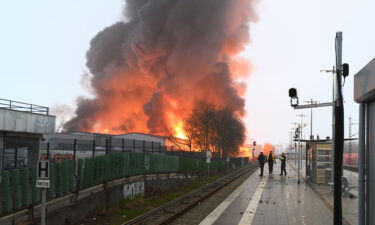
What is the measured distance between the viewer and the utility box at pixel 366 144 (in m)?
6.60

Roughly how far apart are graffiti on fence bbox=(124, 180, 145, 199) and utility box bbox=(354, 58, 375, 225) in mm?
11060

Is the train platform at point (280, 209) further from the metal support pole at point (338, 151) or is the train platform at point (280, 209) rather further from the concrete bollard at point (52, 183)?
the metal support pole at point (338, 151)

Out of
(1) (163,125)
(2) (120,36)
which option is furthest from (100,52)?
(1) (163,125)

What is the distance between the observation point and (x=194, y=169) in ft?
104

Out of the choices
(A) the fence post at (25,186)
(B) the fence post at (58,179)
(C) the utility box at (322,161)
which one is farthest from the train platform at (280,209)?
(A) the fence post at (25,186)

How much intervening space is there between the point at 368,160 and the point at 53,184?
773 cm

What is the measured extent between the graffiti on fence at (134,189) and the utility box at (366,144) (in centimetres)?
1106

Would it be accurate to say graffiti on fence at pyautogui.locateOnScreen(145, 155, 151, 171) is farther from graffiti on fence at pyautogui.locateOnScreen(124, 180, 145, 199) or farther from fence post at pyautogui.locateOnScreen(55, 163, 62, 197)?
fence post at pyautogui.locateOnScreen(55, 163, 62, 197)

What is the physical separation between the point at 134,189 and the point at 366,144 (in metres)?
12.3

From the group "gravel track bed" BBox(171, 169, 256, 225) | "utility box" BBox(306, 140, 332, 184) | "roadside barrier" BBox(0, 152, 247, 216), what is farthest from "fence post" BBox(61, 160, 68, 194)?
"utility box" BBox(306, 140, 332, 184)

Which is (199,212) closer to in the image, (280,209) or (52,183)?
(280,209)

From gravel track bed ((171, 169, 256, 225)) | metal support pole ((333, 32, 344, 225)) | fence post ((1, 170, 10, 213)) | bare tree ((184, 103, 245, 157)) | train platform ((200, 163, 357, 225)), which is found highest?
bare tree ((184, 103, 245, 157))

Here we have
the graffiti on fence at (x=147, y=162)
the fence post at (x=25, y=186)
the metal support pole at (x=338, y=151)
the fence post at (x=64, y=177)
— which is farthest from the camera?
the graffiti on fence at (x=147, y=162)

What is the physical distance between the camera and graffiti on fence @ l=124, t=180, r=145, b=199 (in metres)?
16.6
